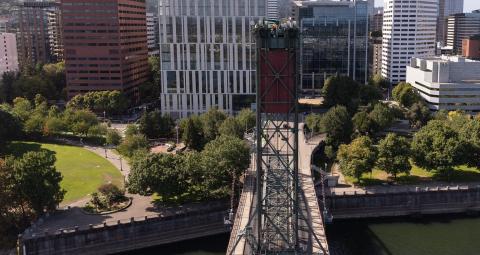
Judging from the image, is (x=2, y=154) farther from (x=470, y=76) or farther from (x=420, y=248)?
(x=470, y=76)

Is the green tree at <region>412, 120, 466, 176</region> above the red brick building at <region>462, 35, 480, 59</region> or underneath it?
underneath

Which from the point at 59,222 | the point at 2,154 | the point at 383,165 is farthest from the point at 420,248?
the point at 2,154

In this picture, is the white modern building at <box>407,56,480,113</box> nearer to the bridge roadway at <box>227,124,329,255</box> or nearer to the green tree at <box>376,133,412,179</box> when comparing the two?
the green tree at <box>376,133,412,179</box>

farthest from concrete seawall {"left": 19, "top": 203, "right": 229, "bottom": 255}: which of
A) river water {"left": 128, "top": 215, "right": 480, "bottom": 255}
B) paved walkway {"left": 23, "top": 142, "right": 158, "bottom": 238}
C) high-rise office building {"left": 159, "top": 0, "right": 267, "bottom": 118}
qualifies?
high-rise office building {"left": 159, "top": 0, "right": 267, "bottom": 118}

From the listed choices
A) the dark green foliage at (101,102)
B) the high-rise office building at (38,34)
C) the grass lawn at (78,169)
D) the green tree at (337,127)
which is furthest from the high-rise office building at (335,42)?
the high-rise office building at (38,34)

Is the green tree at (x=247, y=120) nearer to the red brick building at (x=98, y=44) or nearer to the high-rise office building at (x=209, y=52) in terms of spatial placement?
the high-rise office building at (x=209, y=52)

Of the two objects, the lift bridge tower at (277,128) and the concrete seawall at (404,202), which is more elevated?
the lift bridge tower at (277,128)
